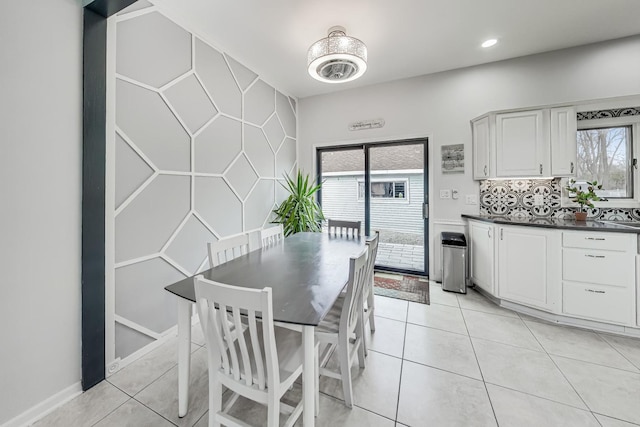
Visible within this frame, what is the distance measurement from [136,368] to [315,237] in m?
1.78

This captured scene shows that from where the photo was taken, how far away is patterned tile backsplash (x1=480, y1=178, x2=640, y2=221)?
2.67m

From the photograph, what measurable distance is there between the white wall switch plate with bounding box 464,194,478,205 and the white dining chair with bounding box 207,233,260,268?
2740mm

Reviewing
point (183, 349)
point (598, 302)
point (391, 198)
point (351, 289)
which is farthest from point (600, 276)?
point (183, 349)

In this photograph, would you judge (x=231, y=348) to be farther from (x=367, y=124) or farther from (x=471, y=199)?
(x=367, y=124)

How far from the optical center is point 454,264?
2977mm

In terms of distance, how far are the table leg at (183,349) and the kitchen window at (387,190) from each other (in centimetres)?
310

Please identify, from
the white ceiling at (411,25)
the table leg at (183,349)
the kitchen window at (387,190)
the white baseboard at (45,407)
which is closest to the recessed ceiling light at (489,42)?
the white ceiling at (411,25)

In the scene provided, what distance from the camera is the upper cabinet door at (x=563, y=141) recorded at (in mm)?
2521

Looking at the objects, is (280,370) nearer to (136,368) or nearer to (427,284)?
(136,368)

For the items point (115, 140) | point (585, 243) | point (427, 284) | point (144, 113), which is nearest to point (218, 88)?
point (144, 113)

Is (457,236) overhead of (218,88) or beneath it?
beneath

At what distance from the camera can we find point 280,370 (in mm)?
1105

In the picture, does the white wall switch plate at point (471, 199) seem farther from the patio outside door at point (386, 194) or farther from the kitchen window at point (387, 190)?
the kitchen window at point (387, 190)

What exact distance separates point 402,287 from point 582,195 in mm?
2168
